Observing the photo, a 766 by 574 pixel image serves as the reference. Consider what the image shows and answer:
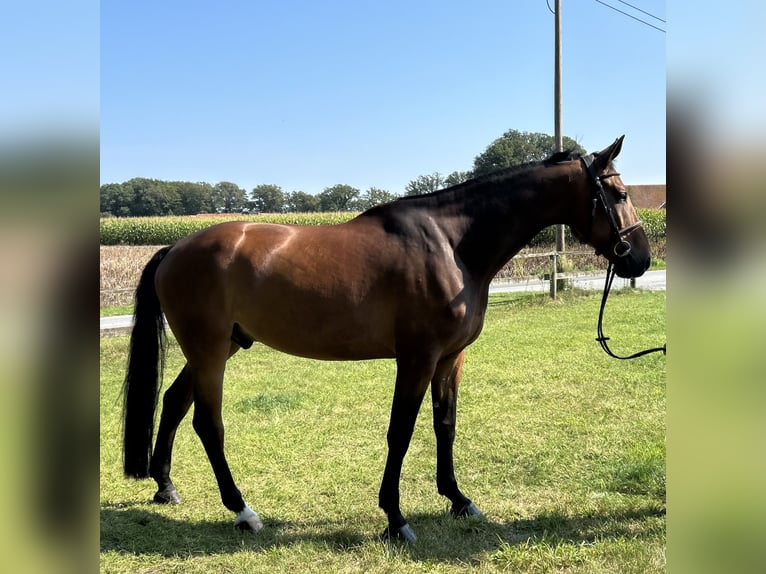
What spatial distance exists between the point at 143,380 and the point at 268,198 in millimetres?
32970

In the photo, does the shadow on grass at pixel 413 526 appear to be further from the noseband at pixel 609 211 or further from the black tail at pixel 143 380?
the noseband at pixel 609 211

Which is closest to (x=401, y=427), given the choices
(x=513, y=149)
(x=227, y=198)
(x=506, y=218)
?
(x=506, y=218)

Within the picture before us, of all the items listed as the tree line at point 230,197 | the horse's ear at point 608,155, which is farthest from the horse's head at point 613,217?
the tree line at point 230,197

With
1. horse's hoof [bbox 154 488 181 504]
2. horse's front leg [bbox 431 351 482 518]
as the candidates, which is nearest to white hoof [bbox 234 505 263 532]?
horse's hoof [bbox 154 488 181 504]

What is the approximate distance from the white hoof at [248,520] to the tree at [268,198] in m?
31.2

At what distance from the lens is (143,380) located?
3.40m

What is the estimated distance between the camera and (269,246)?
10.3 ft

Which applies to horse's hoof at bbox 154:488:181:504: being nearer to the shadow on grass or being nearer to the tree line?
the shadow on grass

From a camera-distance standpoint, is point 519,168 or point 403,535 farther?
point 519,168

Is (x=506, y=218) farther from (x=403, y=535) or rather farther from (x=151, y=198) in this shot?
(x=151, y=198)

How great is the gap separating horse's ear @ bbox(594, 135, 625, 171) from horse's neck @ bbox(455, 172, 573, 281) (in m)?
0.24

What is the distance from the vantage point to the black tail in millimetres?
3393
